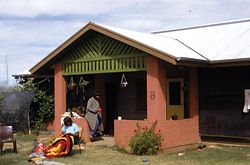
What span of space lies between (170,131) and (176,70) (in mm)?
3033

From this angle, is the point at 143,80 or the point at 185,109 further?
the point at 143,80

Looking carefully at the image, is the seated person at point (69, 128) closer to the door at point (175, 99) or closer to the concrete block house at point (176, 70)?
the concrete block house at point (176, 70)

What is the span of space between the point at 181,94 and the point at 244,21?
3962 millimetres

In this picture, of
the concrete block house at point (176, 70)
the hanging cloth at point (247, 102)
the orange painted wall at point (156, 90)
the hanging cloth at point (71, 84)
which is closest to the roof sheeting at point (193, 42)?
the concrete block house at point (176, 70)

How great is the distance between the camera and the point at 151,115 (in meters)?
12.8

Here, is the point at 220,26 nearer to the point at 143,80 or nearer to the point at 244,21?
the point at 244,21

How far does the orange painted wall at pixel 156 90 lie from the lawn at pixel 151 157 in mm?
1200

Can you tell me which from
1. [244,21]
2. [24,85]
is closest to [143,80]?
[244,21]

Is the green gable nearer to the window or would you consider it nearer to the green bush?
the window

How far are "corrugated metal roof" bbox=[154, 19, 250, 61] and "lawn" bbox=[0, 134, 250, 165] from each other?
8.87ft

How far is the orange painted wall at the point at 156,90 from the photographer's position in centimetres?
1271

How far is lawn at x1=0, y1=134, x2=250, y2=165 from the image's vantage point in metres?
11.1

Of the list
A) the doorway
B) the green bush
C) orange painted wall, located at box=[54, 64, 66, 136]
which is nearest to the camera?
orange painted wall, located at box=[54, 64, 66, 136]

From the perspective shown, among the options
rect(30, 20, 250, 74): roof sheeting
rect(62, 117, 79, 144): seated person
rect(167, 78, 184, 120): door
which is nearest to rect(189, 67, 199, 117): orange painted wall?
rect(30, 20, 250, 74): roof sheeting
